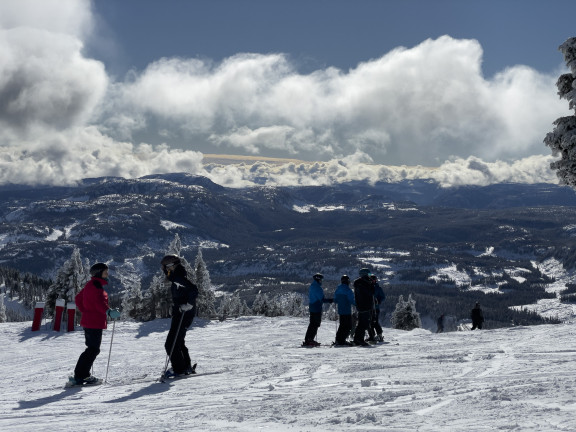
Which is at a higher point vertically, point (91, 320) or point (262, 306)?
point (91, 320)

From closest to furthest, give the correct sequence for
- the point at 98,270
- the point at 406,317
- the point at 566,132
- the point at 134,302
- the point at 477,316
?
the point at 98,270 → the point at 566,132 → the point at 477,316 → the point at 406,317 → the point at 134,302

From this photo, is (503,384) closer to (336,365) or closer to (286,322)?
(336,365)

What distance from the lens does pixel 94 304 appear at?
1059cm

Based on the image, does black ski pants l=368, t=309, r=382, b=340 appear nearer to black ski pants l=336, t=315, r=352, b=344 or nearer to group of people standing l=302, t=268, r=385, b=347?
group of people standing l=302, t=268, r=385, b=347

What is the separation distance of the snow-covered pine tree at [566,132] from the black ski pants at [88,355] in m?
14.9

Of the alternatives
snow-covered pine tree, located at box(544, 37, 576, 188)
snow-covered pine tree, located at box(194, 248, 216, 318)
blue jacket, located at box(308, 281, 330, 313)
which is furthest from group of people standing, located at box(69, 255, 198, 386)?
snow-covered pine tree, located at box(194, 248, 216, 318)

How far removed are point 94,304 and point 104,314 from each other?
329 mm

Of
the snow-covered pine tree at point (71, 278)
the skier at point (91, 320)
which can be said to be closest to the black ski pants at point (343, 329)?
the skier at point (91, 320)

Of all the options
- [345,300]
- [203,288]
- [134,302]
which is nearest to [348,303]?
[345,300]

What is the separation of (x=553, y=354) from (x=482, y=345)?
334 centimetres

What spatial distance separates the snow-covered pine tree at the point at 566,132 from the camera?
53.1 feet

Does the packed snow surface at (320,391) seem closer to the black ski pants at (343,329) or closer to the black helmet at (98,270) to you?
the black ski pants at (343,329)

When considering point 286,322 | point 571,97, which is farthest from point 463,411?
point 286,322

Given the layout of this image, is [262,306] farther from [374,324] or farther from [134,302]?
[374,324]
